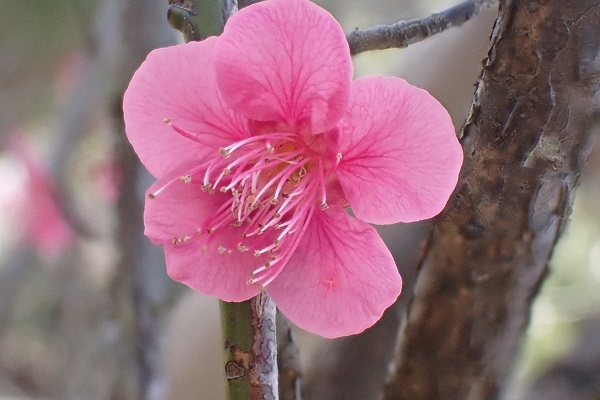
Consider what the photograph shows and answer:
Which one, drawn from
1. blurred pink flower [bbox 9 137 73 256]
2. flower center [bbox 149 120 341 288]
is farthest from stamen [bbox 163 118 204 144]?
blurred pink flower [bbox 9 137 73 256]

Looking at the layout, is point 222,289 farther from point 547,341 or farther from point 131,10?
point 547,341

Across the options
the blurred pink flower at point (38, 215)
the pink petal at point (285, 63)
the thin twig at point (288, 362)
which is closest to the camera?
the pink petal at point (285, 63)

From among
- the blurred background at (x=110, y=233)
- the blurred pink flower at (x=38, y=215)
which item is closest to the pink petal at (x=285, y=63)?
the blurred background at (x=110, y=233)

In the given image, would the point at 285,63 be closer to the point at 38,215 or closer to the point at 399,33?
the point at 399,33

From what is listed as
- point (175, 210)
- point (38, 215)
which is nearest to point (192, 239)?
point (175, 210)

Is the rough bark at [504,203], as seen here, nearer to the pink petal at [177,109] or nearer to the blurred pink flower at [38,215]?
the pink petal at [177,109]

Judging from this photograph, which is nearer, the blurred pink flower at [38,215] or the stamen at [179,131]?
the stamen at [179,131]

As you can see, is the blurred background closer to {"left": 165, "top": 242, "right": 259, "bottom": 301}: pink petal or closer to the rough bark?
the rough bark
